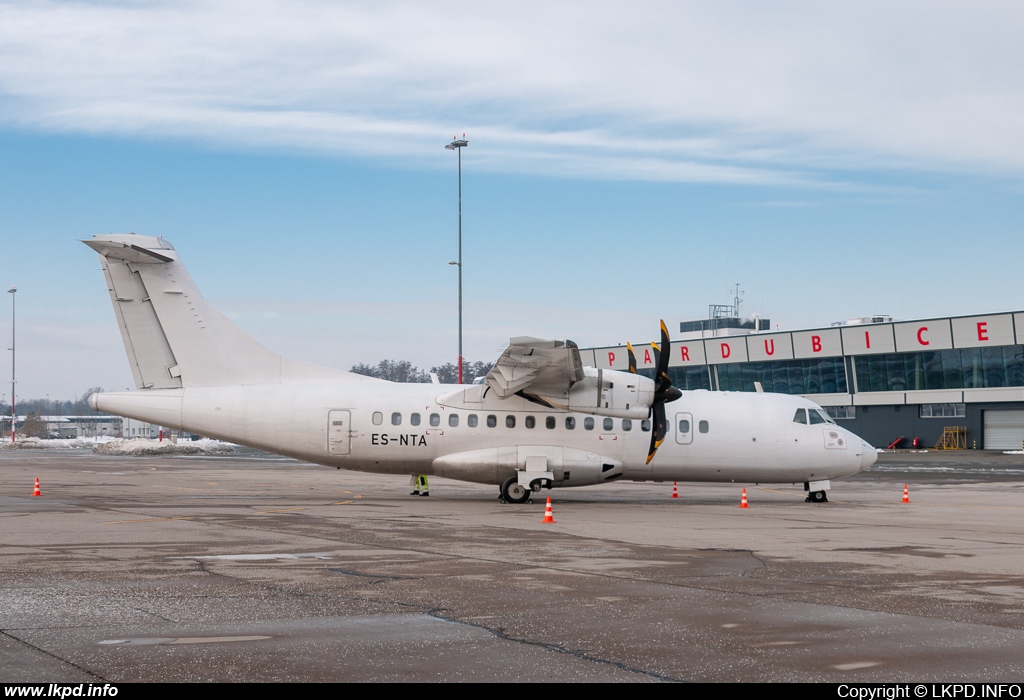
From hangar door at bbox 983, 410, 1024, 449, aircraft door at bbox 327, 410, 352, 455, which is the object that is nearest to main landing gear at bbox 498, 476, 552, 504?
aircraft door at bbox 327, 410, 352, 455

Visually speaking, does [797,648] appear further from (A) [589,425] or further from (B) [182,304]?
(B) [182,304]

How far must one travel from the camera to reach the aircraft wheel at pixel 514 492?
25.9m

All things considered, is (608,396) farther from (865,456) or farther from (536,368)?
(865,456)

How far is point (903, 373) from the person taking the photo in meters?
70.1

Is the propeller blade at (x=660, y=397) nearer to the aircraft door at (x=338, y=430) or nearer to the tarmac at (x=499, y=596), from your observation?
the tarmac at (x=499, y=596)

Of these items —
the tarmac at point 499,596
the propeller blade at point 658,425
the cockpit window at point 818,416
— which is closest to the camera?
the tarmac at point 499,596

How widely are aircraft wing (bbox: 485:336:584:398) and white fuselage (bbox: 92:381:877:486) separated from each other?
0.80m

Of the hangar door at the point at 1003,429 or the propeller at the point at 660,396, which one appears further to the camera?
the hangar door at the point at 1003,429

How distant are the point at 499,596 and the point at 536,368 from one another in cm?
1443

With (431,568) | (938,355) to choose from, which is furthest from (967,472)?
(431,568)

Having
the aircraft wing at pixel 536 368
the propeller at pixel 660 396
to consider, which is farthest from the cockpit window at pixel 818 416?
the aircraft wing at pixel 536 368

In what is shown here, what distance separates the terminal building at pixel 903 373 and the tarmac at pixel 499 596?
44363 millimetres

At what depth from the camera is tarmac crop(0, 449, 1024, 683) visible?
7172mm

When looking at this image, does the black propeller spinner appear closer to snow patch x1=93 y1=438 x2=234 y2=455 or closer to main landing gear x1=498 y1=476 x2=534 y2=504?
main landing gear x1=498 y1=476 x2=534 y2=504
